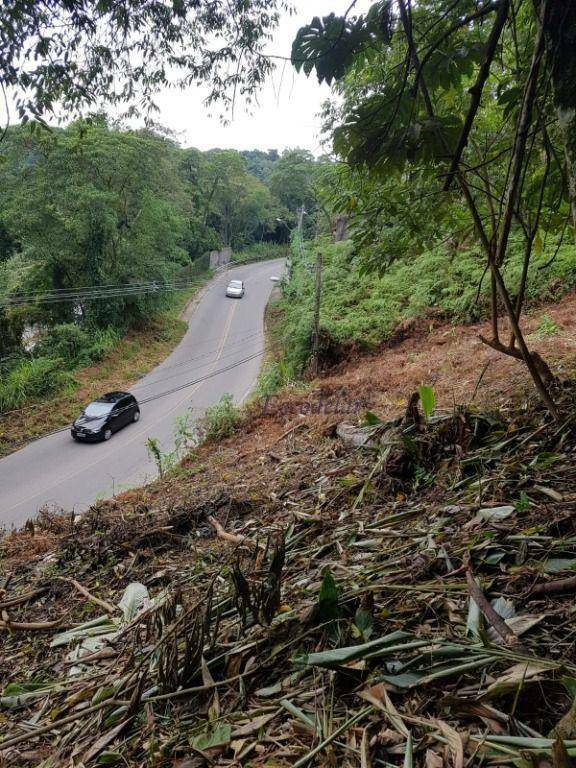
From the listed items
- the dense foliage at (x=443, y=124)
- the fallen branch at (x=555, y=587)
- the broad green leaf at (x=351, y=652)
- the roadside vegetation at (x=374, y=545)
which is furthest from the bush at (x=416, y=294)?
the broad green leaf at (x=351, y=652)

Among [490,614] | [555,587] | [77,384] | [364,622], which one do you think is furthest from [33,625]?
[77,384]

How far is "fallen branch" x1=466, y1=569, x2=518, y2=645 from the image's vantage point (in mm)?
1354

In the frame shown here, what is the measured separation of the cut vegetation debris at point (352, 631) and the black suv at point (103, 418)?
11490 millimetres

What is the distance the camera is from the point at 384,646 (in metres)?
1.46

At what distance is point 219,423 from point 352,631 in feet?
26.6

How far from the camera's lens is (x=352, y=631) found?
62.1 inches

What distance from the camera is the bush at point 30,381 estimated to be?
52.1 ft

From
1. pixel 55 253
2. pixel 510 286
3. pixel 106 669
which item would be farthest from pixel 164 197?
pixel 106 669

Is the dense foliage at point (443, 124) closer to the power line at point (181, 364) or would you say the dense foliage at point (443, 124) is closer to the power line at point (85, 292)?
the power line at point (181, 364)

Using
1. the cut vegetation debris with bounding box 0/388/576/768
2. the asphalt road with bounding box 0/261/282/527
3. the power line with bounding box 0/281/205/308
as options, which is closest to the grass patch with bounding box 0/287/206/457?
the asphalt road with bounding box 0/261/282/527

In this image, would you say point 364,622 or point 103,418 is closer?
point 364,622

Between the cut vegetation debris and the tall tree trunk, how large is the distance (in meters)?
1.48

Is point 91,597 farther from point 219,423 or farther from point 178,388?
point 178,388

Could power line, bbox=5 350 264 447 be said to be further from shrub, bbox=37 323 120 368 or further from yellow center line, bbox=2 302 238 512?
shrub, bbox=37 323 120 368
